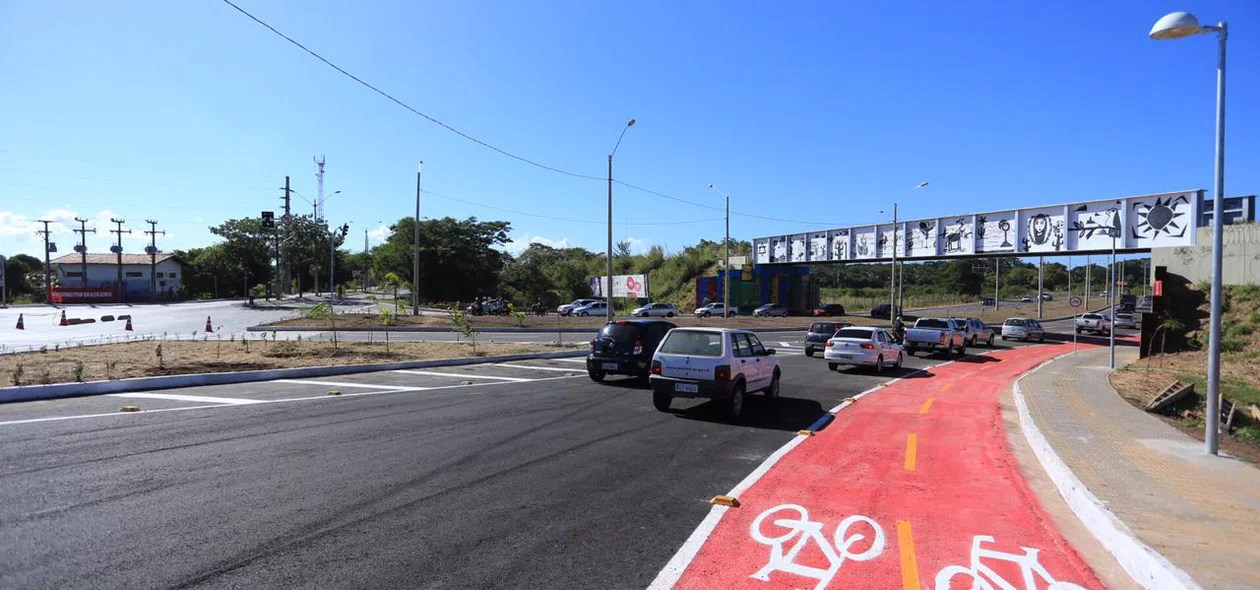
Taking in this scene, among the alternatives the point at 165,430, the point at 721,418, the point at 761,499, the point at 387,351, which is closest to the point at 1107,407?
the point at 721,418

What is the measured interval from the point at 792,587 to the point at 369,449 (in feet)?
18.5

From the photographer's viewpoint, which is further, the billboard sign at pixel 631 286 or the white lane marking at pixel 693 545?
the billboard sign at pixel 631 286

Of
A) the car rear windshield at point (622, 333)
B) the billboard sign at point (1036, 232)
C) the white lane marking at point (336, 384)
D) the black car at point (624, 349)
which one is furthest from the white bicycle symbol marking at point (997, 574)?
the billboard sign at point (1036, 232)

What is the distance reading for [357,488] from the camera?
6.52 m

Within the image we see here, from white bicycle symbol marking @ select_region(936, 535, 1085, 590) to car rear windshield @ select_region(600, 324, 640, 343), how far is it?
10.4 metres

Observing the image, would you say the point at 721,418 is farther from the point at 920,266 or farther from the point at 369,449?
the point at 920,266

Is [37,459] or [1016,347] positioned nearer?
[37,459]

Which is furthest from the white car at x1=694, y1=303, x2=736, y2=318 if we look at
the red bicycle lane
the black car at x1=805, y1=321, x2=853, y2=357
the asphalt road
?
the red bicycle lane

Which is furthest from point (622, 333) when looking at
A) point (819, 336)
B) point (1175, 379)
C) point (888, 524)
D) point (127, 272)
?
point (127, 272)

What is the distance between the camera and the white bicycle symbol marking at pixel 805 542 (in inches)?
189

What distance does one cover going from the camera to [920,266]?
150 meters

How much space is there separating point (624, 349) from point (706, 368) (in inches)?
177

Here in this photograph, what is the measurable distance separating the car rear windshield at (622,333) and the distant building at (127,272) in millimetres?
80037

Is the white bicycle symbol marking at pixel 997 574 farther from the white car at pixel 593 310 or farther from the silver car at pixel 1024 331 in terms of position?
the white car at pixel 593 310
